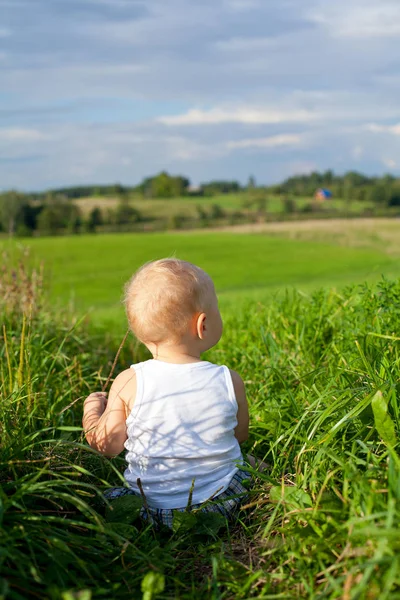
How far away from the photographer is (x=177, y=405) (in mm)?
2289

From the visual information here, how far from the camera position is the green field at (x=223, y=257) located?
25828mm

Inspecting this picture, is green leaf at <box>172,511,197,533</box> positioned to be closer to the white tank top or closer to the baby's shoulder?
the white tank top

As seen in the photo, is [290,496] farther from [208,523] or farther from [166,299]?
[166,299]

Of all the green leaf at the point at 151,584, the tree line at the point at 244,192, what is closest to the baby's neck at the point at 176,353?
the green leaf at the point at 151,584

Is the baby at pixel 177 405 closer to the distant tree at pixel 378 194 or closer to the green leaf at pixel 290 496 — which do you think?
the green leaf at pixel 290 496

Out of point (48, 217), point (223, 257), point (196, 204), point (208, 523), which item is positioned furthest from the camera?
point (196, 204)

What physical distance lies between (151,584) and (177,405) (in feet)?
2.32

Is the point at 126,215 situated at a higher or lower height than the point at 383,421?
higher

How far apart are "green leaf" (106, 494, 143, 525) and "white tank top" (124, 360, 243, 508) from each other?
110mm

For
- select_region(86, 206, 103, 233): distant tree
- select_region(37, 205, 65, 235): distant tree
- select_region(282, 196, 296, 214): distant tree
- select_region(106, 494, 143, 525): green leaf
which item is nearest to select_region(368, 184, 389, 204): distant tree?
select_region(282, 196, 296, 214): distant tree

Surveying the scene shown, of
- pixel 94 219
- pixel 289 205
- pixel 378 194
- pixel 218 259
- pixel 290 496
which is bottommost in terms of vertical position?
pixel 218 259

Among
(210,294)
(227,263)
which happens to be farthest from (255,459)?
(227,263)

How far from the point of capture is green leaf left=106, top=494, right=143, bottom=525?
7.07 ft

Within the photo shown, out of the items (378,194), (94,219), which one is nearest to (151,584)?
(378,194)
